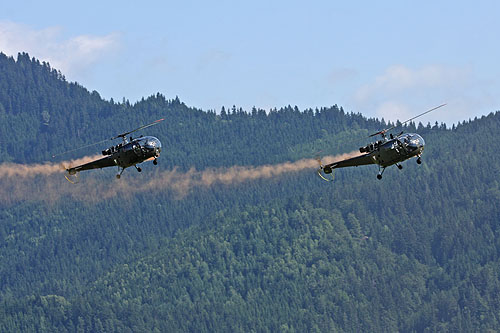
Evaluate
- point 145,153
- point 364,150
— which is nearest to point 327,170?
point 364,150

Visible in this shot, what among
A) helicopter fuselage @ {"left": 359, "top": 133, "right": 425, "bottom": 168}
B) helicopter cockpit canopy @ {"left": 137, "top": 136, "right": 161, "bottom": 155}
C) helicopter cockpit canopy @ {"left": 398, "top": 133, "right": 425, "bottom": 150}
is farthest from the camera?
helicopter cockpit canopy @ {"left": 137, "top": 136, "right": 161, "bottom": 155}

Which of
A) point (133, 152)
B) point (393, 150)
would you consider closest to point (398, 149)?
point (393, 150)

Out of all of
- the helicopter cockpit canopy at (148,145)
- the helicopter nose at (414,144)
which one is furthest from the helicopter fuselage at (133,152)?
the helicopter nose at (414,144)

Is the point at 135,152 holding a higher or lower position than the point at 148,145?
lower

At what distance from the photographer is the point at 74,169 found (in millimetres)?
175875

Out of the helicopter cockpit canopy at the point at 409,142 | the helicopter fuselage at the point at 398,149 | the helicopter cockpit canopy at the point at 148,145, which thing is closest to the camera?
A: the helicopter cockpit canopy at the point at 409,142

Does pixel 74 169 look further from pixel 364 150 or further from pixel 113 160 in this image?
pixel 364 150

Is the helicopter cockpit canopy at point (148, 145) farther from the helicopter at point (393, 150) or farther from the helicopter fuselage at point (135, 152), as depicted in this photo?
the helicopter at point (393, 150)

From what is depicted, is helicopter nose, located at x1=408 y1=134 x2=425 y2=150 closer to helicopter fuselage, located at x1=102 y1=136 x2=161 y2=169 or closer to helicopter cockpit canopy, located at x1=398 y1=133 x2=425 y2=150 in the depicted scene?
helicopter cockpit canopy, located at x1=398 y1=133 x2=425 y2=150

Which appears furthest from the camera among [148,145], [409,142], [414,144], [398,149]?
[148,145]

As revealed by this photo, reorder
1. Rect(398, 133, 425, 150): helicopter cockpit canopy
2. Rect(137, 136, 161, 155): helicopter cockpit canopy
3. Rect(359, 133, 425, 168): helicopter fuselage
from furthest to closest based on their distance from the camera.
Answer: Rect(137, 136, 161, 155): helicopter cockpit canopy
Rect(359, 133, 425, 168): helicopter fuselage
Rect(398, 133, 425, 150): helicopter cockpit canopy

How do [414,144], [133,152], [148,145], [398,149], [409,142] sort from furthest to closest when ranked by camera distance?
[148,145] → [133,152] → [398,149] → [409,142] → [414,144]

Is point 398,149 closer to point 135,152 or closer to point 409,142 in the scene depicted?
point 409,142

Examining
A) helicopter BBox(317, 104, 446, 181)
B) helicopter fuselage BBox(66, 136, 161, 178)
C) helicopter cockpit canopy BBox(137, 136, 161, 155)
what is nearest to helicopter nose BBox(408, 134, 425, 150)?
helicopter BBox(317, 104, 446, 181)
